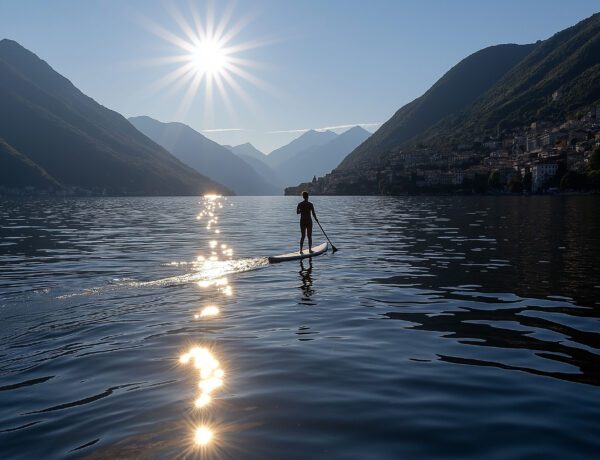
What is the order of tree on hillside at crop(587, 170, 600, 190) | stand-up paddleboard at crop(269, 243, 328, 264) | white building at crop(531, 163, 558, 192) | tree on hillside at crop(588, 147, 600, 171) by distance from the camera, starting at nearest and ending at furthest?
stand-up paddleboard at crop(269, 243, 328, 264)
tree on hillside at crop(587, 170, 600, 190)
tree on hillside at crop(588, 147, 600, 171)
white building at crop(531, 163, 558, 192)

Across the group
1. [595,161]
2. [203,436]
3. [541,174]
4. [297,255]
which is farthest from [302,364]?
[541,174]

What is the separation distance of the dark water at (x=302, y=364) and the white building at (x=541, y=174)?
156 metres

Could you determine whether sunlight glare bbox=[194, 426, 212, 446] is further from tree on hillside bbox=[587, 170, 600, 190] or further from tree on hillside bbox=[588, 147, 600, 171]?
tree on hillside bbox=[588, 147, 600, 171]

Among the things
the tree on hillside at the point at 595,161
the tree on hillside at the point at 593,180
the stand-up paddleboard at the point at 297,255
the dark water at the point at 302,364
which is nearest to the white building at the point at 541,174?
the tree on hillside at the point at 595,161

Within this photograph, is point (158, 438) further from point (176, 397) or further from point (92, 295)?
point (92, 295)

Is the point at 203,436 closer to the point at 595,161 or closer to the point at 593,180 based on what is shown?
the point at 593,180

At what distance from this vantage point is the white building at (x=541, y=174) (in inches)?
6280

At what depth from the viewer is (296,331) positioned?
10.8 metres

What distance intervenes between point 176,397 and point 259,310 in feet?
19.4

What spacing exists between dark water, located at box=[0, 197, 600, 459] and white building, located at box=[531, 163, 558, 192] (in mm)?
155518

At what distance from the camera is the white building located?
523ft

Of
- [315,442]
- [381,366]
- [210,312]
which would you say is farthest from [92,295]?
[315,442]

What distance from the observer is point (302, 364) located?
336 inches

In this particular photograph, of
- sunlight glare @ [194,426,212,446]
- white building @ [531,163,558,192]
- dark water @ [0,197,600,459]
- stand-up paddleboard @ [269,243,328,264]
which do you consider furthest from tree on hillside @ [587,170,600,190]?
sunlight glare @ [194,426,212,446]
